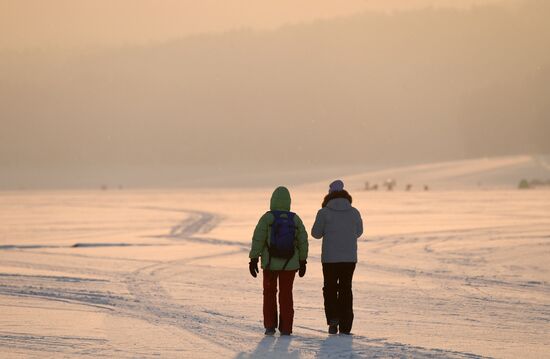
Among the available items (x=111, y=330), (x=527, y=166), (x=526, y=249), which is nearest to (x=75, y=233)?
(x=526, y=249)

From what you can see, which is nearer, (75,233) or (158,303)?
(158,303)

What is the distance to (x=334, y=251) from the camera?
10688 millimetres

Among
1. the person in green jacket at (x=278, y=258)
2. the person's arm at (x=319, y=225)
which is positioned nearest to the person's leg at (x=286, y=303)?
the person in green jacket at (x=278, y=258)

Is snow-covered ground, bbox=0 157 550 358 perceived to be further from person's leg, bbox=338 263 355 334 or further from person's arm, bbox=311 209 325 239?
person's arm, bbox=311 209 325 239

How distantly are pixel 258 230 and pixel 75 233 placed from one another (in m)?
19.6

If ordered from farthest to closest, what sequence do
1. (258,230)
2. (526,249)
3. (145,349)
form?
1. (526,249)
2. (258,230)
3. (145,349)

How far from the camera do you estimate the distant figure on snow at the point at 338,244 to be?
1069 cm

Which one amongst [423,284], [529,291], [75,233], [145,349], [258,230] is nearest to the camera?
[145,349]

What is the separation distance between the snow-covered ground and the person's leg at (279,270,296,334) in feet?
0.80

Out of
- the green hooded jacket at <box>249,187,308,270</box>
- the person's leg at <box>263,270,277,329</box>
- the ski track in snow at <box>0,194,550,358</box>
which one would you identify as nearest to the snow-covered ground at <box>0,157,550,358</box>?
the ski track in snow at <box>0,194,550,358</box>

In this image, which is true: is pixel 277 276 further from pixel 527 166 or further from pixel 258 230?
pixel 527 166

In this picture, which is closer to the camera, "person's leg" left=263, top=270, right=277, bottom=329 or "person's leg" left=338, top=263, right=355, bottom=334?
"person's leg" left=263, top=270, right=277, bottom=329

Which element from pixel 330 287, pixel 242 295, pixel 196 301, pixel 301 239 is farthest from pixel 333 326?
pixel 242 295

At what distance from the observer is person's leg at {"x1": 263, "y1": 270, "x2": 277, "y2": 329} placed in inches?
411
